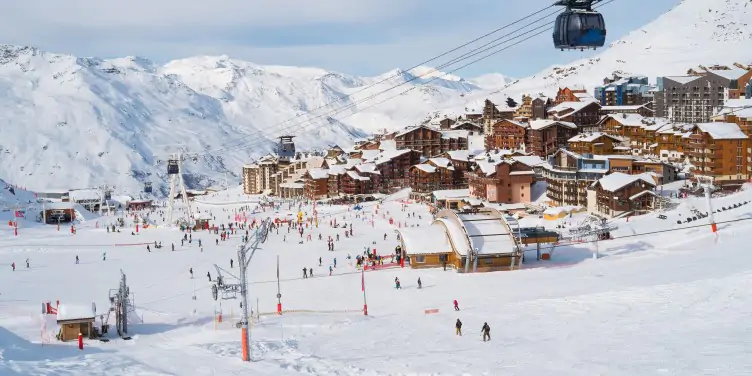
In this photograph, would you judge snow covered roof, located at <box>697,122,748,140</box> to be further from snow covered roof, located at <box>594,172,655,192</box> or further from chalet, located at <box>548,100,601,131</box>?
chalet, located at <box>548,100,601,131</box>

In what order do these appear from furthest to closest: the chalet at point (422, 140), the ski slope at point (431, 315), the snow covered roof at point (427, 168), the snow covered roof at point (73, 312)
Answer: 1. the chalet at point (422, 140)
2. the snow covered roof at point (427, 168)
3. the snow covered roof at point (73, 312)
4. the ski slope at point (431, 315)

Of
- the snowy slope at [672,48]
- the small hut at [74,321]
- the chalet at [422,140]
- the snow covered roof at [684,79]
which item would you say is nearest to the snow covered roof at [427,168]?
the chalet at [422,140]

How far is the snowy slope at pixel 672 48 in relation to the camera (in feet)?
418

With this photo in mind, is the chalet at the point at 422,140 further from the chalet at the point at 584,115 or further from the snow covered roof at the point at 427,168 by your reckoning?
the snow covered roof at the point at 427,168

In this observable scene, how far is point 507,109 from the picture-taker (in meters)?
101

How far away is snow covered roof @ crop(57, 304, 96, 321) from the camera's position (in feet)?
63.7

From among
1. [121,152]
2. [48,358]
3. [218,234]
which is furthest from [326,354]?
[121,152]

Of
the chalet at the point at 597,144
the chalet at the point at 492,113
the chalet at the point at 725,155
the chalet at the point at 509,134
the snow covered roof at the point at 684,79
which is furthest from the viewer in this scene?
the chalet at the point at 492,113

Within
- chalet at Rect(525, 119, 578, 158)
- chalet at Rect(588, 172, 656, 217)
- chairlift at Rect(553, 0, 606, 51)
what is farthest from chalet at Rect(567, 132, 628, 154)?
chairlift at Rect(553, 0, 606, 51)

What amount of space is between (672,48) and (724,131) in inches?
3870

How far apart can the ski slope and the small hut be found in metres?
0.50

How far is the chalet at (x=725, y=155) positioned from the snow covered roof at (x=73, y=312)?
44214 millimetres

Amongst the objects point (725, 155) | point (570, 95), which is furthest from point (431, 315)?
point (570, 95)

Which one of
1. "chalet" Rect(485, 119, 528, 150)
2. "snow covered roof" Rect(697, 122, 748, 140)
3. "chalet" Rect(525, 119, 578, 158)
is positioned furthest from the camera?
"chalet" Rect(485, 119, 528, 150)
